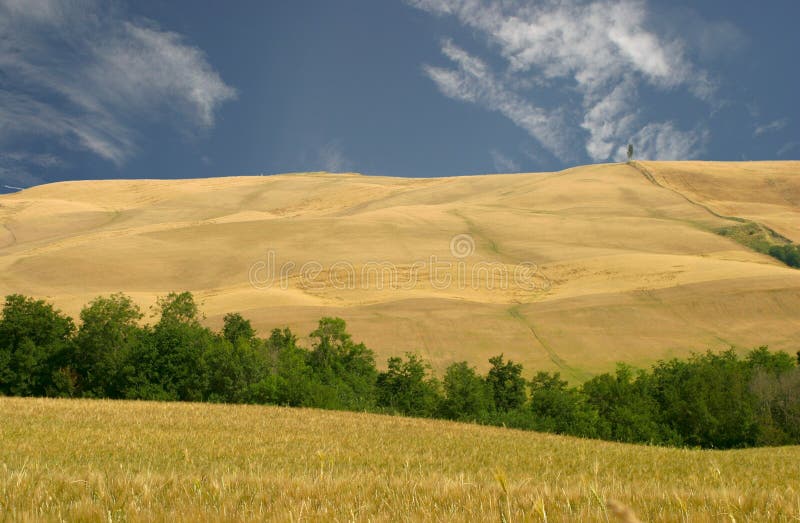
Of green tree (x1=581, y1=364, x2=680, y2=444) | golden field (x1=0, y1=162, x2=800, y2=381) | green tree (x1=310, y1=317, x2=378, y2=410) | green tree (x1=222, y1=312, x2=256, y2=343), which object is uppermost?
golden field (x1=0, y1=162, x2=800, y2=381)

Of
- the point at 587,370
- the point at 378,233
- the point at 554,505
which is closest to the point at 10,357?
the point at 554,505

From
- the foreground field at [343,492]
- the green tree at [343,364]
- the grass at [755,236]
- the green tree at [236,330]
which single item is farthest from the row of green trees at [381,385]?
the grass at [755,236]

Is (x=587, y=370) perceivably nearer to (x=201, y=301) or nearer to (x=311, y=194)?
(x=201, y=301)

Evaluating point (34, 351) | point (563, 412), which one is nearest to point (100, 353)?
point (34, 351)

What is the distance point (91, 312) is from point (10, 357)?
6132mm

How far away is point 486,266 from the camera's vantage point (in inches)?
3723

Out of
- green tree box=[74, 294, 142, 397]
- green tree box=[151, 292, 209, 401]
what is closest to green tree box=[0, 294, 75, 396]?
green tree box=[74, 294, 142, 397]

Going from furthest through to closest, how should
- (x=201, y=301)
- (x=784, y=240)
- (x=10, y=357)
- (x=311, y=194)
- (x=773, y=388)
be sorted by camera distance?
1. (x=311, y=194)
2. (x=784, y=240)
3. (x=201, y=301)
4. (x=773, y=388)
5. (x=10, y=357)

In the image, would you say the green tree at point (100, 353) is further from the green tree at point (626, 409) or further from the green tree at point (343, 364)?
the green tree at point (626, 409)

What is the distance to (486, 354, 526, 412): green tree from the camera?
171 ft

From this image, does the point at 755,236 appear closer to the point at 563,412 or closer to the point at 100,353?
the point at 563,412

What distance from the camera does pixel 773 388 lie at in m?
47.3

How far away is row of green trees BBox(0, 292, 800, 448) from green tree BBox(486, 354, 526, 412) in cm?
10

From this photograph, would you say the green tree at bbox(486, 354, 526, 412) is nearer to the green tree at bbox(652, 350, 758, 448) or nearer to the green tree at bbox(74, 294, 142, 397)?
the green tree at bbox(652, 350, 758, 448)
